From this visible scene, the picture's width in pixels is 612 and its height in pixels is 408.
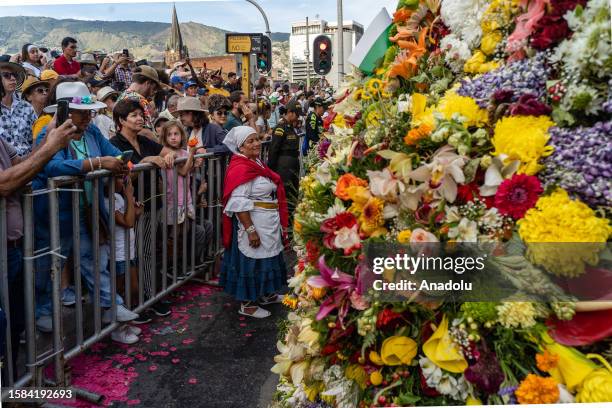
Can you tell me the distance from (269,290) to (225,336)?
76 cm

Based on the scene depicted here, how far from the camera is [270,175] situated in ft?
18.0

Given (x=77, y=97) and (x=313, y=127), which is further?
(x=313, y=127)

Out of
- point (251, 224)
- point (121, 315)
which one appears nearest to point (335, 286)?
point (121, 315)

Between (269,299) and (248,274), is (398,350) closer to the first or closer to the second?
(248,274)

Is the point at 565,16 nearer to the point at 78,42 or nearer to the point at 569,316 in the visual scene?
the point at 569,316

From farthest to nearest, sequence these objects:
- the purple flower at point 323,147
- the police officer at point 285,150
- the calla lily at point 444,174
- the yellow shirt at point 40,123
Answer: the police officer at point 285,150, the yellow shirt at point 40,123, the purple flower at point 323,147, the calla lily at point 444,174

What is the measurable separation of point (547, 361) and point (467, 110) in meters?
0.83

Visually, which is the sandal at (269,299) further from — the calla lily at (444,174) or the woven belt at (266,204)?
the calla lily at (444,174)

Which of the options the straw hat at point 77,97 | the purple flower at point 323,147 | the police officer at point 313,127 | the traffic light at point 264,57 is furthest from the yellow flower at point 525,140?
the traffic light at point 264,57

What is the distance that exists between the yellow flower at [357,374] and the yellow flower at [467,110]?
35.3 inches

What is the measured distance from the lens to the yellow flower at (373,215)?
6.54ft

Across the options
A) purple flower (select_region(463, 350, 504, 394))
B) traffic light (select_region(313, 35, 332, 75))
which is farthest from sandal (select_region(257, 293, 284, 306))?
traffic light (select_region(313, 35, 332, 75))

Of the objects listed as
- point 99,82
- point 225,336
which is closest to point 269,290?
point 225,336

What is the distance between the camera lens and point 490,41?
2072 mm
